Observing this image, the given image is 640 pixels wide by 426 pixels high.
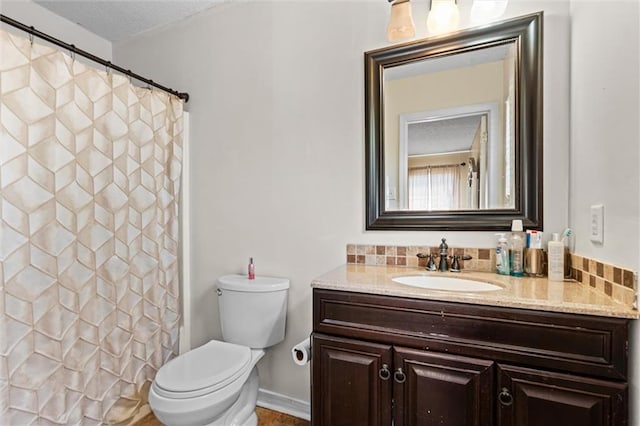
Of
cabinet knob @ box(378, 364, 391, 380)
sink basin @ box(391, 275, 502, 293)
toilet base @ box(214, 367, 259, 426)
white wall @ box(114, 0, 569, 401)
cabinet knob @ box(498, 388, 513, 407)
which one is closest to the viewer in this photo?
cabinet knob @ box(498, 388, 513, 407)

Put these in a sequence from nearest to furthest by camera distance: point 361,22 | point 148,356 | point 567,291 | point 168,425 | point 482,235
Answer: point 567,291 < point 168,425 < point 482,235 < point 361,22 < point 148,356

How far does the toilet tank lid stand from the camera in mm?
1670

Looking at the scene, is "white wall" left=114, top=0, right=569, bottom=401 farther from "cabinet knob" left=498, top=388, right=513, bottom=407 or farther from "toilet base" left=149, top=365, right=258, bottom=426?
"cabinet knob" left=498, top=388, right=513, bottom=407

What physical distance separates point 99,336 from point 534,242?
204cm

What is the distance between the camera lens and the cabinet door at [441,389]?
38.3 inches

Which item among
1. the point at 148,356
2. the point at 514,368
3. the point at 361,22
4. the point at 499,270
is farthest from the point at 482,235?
the point at 148,356

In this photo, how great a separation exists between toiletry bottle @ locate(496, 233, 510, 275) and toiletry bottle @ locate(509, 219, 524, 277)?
1 cm

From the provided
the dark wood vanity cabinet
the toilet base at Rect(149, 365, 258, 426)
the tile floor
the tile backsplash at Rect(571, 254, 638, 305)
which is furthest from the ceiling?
the tile floor

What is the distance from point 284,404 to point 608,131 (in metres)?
1.91

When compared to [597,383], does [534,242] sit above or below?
above

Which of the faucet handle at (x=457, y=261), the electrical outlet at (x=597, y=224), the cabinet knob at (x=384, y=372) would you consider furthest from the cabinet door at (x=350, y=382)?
the electrical outlet at (x=597, y=224)

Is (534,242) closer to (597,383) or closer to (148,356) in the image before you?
(597,383)

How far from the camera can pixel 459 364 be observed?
1.00 m

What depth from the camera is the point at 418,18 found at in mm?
1519
